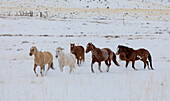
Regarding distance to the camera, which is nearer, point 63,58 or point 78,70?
point 63,58

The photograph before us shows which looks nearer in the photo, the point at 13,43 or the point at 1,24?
the point at 13,43

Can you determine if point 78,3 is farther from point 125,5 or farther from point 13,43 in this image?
point 13,43

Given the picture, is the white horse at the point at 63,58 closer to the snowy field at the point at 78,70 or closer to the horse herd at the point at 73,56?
the horse herd at the point at 73,56

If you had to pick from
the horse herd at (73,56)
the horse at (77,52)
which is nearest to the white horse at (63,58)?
the horse herd at (73,56)

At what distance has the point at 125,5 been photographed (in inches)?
2272

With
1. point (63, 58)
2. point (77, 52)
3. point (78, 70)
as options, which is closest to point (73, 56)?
point (63, 58)

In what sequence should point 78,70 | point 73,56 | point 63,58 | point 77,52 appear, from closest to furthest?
point 63,58 < point 73,56 < point 78,70 < point 77,52

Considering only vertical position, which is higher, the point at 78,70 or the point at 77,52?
the point at 77,52

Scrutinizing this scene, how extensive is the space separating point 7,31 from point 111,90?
74.4ft

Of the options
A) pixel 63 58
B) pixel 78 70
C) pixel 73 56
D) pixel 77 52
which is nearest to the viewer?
pixel 63 58

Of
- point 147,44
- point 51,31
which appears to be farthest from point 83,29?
point 147,44

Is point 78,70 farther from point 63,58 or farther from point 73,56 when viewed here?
point 63,58

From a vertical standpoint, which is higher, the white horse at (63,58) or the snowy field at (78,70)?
the white horse at (63,58)

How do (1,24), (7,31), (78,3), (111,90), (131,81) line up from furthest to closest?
(78,3) < (1,24) < (7,31) < (131,81) < (111,90)
